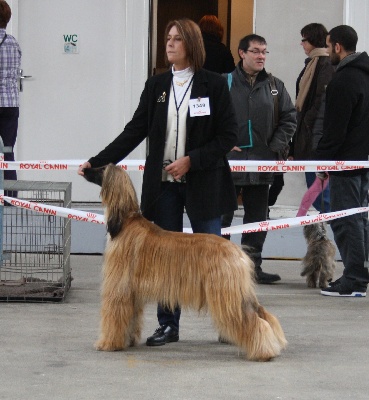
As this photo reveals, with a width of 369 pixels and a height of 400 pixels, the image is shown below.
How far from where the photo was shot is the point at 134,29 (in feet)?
40.0

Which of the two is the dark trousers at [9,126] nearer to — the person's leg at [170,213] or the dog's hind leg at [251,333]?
the person's leg at [170,213]

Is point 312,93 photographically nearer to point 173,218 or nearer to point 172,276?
point 173,218

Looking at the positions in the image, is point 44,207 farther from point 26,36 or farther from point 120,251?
point 26,36

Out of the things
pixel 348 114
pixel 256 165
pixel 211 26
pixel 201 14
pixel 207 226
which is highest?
pixel 201 14

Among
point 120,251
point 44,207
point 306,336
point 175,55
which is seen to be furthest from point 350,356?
point 44,207

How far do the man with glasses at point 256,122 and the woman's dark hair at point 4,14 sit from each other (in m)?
2.62

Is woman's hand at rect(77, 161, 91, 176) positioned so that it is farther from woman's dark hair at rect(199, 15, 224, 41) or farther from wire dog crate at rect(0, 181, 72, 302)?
woman's dark hair at rect(199, 15, 224, 41)

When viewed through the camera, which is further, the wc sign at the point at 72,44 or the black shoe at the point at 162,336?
the wc sign at the point at 72,44

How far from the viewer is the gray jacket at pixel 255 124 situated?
388 inches

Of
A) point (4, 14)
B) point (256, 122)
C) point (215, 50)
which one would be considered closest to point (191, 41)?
point (256, 122)

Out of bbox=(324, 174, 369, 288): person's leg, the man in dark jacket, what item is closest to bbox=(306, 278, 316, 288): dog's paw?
the man in dark jacket

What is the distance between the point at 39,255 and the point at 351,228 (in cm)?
262

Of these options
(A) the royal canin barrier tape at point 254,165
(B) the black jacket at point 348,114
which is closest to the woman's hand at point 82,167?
(A) the royal canin barrier tape at point 254,165

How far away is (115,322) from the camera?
709 centimetres
